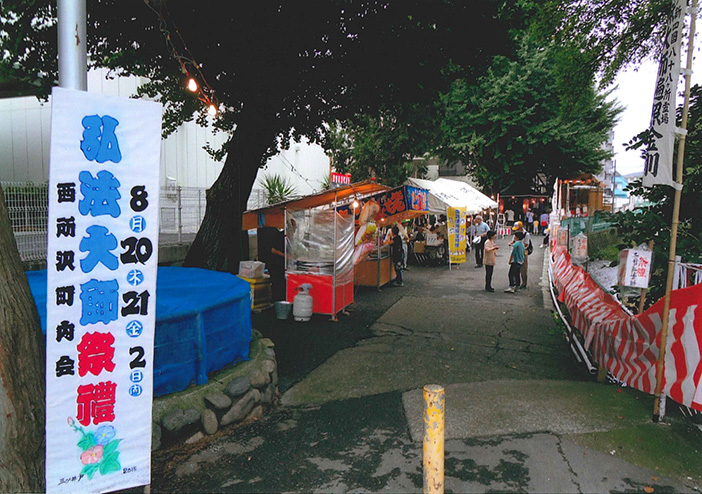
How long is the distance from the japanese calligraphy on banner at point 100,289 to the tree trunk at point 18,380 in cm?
20

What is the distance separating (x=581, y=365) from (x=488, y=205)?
1765 centimetres

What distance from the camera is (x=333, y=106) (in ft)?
39.2

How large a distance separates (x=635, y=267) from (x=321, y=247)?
615 centimetres

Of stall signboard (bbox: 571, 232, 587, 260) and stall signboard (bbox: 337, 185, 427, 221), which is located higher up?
stall signboard (bbox: 337, 185, 427, 221)

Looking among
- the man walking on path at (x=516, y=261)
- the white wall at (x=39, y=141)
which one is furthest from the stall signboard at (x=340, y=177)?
the man walking on path at (x=516, y=261)

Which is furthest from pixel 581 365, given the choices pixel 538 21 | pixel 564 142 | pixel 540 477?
pixel 564 142

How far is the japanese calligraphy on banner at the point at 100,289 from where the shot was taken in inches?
122

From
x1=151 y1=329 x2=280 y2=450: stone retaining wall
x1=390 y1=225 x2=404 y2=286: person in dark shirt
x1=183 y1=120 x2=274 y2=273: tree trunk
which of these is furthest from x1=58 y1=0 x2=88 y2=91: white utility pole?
x1=390 y1=225 x2=404 y2=286: person in dark shirt

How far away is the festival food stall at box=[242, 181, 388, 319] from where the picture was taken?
9.71 meters

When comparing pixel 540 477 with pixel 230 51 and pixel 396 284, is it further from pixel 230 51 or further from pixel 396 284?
pixel 396 284

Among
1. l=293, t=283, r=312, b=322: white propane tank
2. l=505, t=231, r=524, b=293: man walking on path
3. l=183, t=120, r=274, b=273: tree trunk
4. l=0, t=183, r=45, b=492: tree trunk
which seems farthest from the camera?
l=505, t=231, r=524, b=293: man walking on path

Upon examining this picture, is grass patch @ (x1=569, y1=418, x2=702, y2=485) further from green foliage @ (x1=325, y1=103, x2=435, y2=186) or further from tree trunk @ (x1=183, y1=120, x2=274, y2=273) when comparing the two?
green foliage @ (x1=325, y1=103, x2=435, y2=186)

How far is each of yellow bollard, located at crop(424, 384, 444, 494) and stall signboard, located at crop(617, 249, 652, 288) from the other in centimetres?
319

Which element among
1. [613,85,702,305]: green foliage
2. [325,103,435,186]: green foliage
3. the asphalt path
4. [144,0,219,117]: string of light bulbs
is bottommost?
the asphalt path
